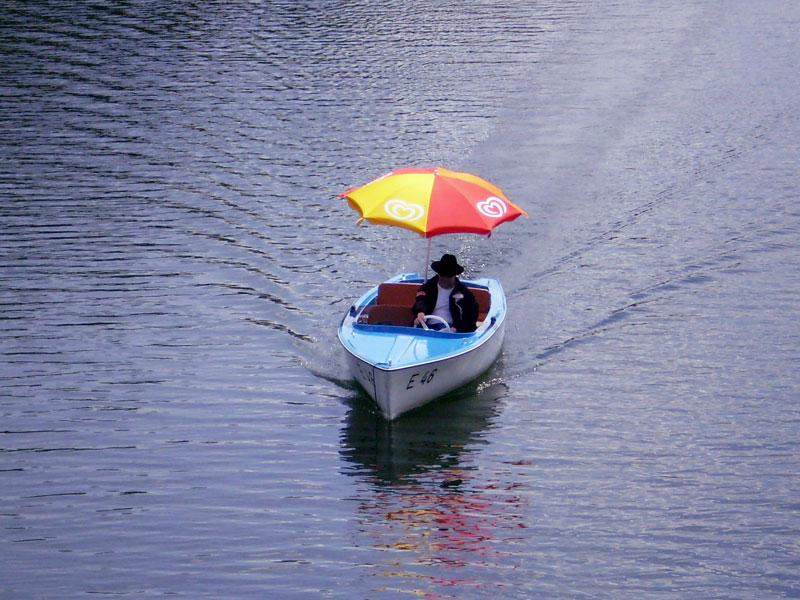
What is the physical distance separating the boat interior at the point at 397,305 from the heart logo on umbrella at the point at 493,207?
6.76 ft

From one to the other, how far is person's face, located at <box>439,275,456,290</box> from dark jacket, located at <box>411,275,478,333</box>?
2.9 inches

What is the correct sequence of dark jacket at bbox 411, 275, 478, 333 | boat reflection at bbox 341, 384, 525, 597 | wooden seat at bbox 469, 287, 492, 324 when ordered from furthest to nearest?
1. wooden seat at bbox 469, 287, 492, 324
2. dark jacket at bbox 411, 275, 478, 333
3. boat reflection at bbox 341, 384, 525, 597

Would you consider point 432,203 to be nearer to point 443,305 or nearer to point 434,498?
point 443,305

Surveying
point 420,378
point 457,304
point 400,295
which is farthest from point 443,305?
point 420,378

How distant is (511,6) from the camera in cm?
4653

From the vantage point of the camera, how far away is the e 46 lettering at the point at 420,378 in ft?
56.3

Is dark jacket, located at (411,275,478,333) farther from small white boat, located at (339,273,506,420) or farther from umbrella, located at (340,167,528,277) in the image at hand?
umbrella, located at (340,167,528,277)

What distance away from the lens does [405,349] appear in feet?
57.4

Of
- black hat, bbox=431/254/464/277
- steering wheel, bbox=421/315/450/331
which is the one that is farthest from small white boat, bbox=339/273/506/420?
black hat, bbox=431/254/464/277

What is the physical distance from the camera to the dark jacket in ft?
61.2

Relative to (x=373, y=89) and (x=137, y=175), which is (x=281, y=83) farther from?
(x=137, y=175)

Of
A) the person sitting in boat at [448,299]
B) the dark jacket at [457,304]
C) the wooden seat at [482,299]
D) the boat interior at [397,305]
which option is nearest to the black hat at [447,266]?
the person sitting in boat at [448,299]

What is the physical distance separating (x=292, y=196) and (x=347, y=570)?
47.9ft

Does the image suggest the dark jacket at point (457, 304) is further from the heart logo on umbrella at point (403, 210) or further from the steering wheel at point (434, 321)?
the heart logo on umbrella at point (403, 210)
